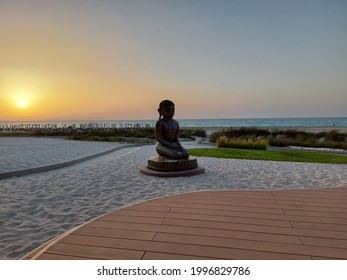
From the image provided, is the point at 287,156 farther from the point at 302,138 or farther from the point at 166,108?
the point at 302,138

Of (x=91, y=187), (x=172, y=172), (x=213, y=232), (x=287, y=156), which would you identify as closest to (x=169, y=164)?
(x=172, y=172)

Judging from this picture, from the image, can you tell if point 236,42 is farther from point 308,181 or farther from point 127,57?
point 308,181

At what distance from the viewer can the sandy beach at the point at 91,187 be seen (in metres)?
3.22

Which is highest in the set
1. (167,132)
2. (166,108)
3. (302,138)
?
(166,108)

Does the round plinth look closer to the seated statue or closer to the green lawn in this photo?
the seated statue

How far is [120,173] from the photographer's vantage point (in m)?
6.82

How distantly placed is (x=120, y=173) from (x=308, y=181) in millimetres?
4916

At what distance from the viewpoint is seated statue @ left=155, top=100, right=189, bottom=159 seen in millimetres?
6809

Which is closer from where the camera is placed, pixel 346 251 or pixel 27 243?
pixel 346 251

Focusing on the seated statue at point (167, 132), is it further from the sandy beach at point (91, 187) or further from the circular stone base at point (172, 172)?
the sandy beach at point (91, 187)

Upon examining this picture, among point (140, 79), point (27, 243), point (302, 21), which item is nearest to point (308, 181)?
point (302, 21)

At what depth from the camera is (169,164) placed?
21.3 ft

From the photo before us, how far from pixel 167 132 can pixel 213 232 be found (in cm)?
477

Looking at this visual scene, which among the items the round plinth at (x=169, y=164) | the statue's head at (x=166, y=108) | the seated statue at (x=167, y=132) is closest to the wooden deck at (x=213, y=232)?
the round plinth at (x=169, y=164)
